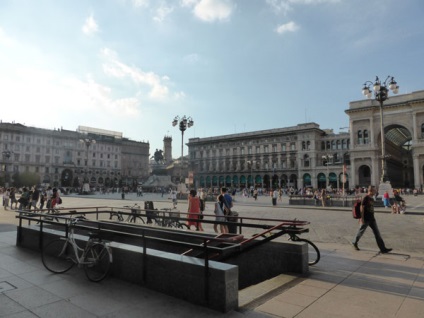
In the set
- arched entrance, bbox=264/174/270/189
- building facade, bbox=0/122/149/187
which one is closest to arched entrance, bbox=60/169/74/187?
building facade, bbox=0/122/149/187

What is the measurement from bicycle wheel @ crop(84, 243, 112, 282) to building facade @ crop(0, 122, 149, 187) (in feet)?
245

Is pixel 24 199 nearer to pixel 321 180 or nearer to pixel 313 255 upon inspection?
pixel 313 255

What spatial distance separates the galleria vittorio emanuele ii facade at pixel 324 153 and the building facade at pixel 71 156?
25121 millimetres

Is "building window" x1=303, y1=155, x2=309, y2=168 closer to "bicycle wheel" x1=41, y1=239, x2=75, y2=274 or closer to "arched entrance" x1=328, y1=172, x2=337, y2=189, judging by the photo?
"arched entrance" x1=328, y1=172, x2=337, y2=189

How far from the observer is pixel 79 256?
225 inches

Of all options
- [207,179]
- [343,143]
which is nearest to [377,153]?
[343,143]

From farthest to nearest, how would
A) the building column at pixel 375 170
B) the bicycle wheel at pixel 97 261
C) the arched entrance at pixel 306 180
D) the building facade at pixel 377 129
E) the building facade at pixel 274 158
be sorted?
the arched entrance at pixel 306 180 → the building facade at pixel 274 158 → the building column at pixel 375 170 → the building facade at pixel 377 129 → the bicycle wheel at pixel 97 261

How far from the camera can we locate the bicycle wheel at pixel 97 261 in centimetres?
526

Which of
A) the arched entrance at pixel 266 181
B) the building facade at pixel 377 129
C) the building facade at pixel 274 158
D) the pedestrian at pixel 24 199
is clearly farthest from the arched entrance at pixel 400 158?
the pedestrian at pixel 24 199

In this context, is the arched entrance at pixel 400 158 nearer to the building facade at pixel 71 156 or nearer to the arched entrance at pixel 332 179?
the arched entrance at pixel 332 179

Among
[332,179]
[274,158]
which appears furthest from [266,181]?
[332,179]

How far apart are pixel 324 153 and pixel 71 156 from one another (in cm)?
7620

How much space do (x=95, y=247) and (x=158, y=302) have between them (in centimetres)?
186

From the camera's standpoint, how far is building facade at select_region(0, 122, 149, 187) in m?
83.9
